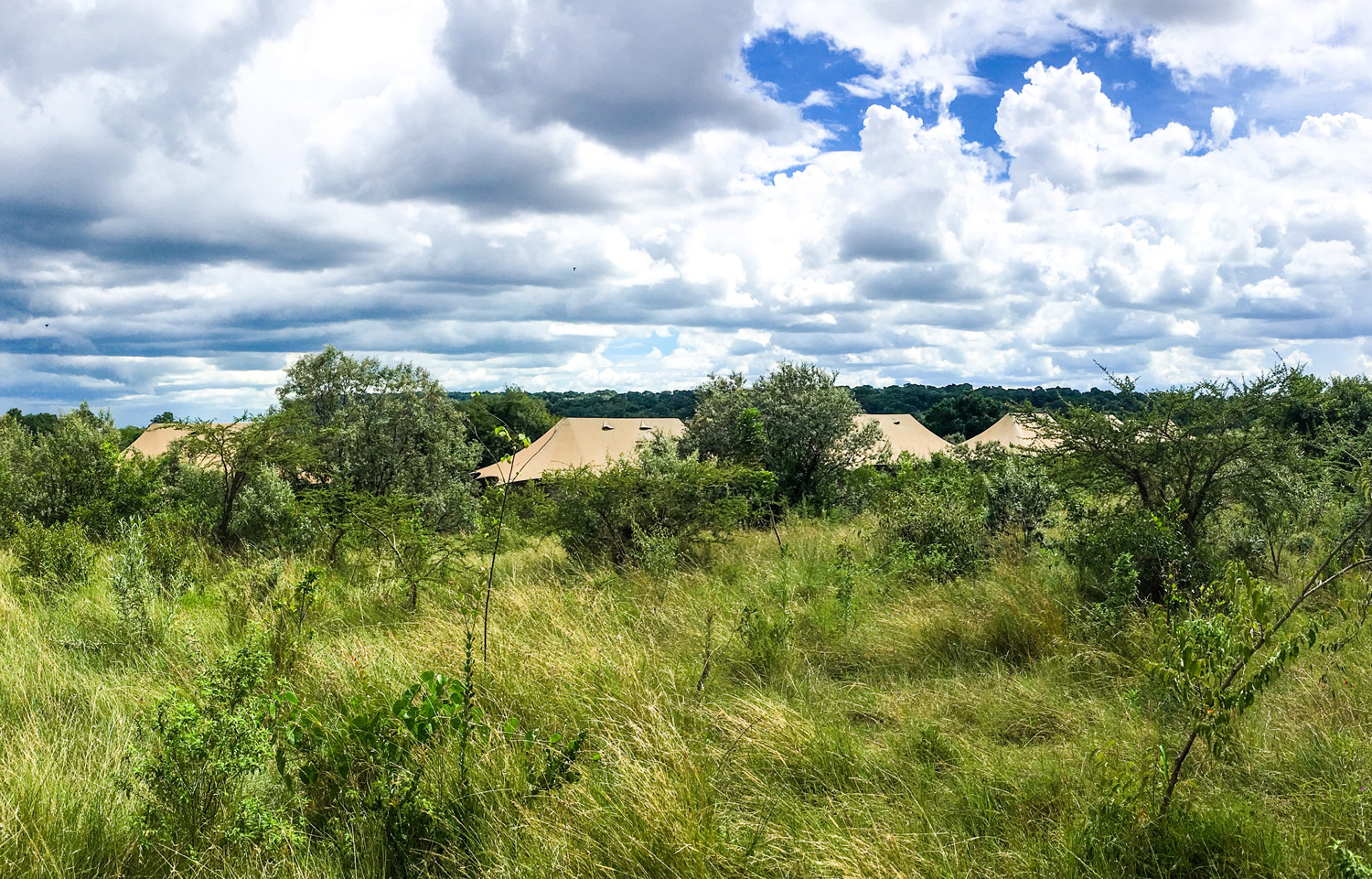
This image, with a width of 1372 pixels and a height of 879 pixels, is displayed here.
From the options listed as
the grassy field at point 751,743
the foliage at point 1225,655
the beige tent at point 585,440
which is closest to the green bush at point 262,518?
the grassy field at point 751,743

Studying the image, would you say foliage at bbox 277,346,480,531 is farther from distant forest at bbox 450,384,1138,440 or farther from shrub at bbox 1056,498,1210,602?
shrub at bbox 1056,498,1210,602

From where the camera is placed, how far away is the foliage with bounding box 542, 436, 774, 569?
946 centimetres

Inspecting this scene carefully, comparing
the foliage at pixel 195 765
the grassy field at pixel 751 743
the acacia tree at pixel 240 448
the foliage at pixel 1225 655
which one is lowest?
the grassy field at pixel 751 743

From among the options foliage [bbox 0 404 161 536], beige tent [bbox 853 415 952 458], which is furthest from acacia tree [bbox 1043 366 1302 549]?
beige tent [bbox 853 415 952 458]

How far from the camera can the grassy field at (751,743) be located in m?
3.08

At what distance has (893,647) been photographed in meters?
5.75

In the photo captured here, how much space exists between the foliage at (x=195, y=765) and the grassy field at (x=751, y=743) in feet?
0.27

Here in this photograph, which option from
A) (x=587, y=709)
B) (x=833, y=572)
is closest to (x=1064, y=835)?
(x=587, y=709)

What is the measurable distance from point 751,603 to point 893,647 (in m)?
1.52

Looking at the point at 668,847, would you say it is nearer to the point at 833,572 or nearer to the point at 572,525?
the point at 833,572

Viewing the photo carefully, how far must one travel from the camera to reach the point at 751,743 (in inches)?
155

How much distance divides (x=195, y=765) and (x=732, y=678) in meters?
3.01

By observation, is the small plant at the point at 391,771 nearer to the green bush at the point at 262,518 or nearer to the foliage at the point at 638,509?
the foliage at the point at 638,509

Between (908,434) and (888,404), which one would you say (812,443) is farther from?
(888,404)
